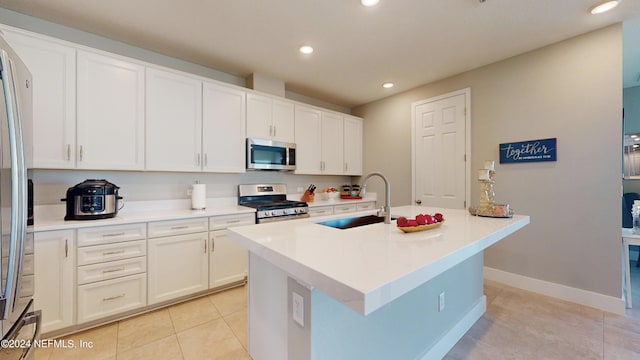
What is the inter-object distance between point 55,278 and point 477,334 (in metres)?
3.25

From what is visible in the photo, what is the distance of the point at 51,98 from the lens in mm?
1992

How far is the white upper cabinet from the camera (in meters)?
3.20

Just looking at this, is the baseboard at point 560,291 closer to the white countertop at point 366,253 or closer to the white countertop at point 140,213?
the white countertop at point 366,253

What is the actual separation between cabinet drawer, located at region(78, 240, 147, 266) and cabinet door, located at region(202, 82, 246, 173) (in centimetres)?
101

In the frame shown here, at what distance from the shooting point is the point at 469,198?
3215 millimetres

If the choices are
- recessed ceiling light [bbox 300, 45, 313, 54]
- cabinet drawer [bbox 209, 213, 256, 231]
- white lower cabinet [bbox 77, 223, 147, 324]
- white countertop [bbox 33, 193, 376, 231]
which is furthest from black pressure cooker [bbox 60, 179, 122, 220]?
recessed ceiling light [bbox 300, 45, 313, 54]

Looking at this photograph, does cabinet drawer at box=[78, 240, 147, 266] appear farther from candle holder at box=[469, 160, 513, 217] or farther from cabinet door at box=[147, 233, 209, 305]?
candle holder at box=[469, 160, 513, 217]

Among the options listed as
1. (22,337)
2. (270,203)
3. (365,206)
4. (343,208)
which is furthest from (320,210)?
(22,337)

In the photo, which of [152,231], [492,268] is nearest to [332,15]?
[152,231]

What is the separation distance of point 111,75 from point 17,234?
6.25ft

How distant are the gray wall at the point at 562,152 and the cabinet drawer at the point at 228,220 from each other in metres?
2.83

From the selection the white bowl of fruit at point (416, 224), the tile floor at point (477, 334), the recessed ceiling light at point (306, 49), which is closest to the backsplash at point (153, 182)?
the tile floor at point (477, 334)

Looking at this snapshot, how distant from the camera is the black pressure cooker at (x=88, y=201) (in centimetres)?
204

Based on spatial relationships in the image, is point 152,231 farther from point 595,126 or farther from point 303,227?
point 595,126
